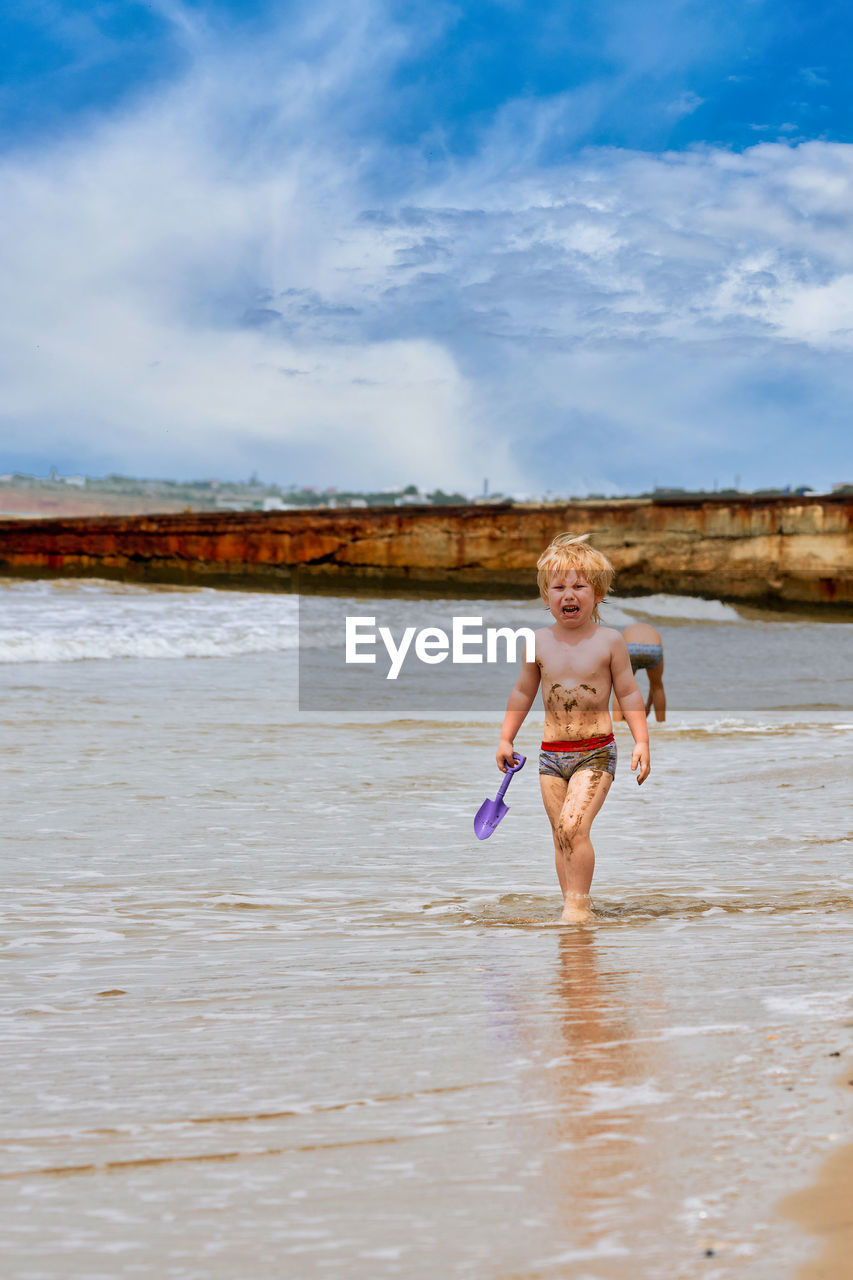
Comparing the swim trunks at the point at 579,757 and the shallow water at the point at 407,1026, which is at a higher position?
the swim trunks at the point at 579,757

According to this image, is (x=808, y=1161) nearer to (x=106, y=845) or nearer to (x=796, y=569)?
(x=106, y=845)

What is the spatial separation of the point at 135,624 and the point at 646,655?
7.64 meters

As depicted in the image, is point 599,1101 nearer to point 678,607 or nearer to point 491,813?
point 491,813

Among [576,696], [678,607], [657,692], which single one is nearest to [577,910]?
[576,696]

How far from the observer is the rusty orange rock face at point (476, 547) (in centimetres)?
1789

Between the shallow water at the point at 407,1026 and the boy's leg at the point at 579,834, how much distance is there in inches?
3.3

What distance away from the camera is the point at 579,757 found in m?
3.22

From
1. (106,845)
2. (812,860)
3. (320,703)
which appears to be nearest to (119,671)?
(320,703)

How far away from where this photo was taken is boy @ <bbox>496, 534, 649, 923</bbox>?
10.3 feet

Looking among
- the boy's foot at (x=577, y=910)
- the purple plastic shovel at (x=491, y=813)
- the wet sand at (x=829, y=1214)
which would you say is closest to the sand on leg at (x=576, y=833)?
the boy's foot at (x=577, y=910)

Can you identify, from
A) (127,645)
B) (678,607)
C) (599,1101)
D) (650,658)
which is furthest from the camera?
(678,607)

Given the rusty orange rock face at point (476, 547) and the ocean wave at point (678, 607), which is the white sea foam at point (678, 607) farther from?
the rusty orange rock face at point (476, 547)

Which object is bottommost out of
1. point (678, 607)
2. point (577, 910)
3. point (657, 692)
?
point (577, 910)

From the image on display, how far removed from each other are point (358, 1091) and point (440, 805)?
320cm
